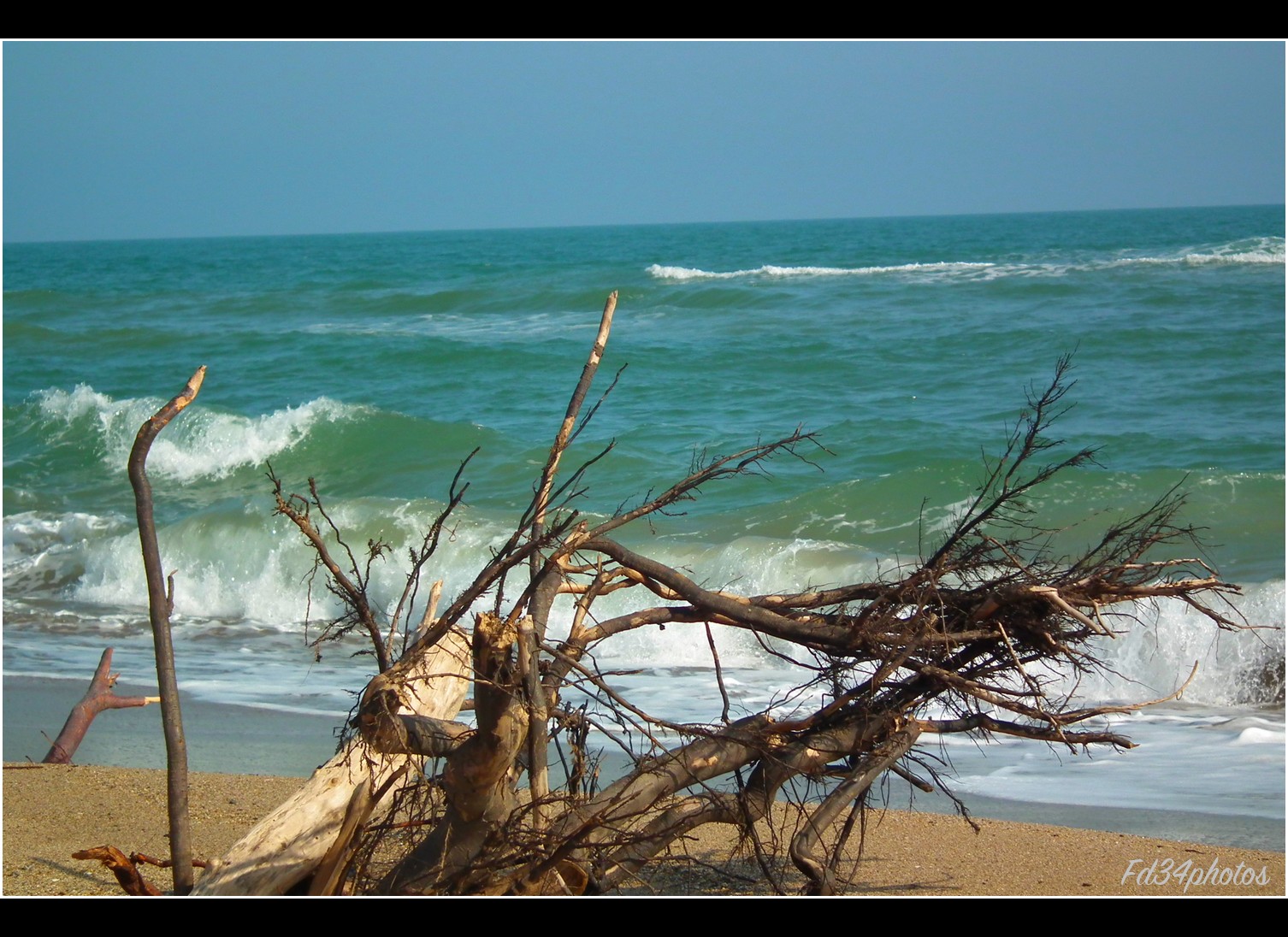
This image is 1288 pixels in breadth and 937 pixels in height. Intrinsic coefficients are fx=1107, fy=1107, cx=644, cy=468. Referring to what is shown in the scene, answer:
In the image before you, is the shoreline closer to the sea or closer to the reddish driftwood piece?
the sea

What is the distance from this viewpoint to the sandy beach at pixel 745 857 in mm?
3705

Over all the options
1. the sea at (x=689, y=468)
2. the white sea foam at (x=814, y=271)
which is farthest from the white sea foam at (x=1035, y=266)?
the sea at (x=689, y=468)

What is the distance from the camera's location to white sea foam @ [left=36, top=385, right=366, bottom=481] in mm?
13938

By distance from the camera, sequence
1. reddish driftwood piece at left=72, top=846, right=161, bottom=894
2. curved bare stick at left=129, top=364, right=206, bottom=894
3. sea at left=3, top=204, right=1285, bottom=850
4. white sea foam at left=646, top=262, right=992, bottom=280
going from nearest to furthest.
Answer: curved bare stick at left=129, top=364, right=206, bottom=894, reddish driftwood piece at left=72, top=846, right=161, bottom=894, sea at left=3, top=204, right=1285, bottom=850, white sea foam at left=646, top=262, right=992, bottom=280

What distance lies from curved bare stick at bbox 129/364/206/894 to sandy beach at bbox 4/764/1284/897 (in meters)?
0.67

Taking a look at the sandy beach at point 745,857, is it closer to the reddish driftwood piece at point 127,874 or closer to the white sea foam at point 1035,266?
the reddish driftwood piece at point 127,874

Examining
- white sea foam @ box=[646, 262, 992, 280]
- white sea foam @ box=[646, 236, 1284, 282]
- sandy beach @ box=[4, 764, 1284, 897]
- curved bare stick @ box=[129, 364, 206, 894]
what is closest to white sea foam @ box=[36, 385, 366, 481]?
sandy beach @ box=[4, 764, 1284, 897]

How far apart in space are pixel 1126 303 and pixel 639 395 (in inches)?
401

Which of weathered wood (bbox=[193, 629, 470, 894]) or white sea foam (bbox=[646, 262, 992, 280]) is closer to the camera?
weathered wood (bbox=[193, 629, 470, 894])

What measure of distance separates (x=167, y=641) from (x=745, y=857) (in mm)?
2129

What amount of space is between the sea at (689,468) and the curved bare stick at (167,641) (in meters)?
0.38

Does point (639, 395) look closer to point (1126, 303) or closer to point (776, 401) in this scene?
point (776, 401)

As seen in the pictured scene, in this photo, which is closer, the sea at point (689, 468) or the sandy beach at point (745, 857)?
the sandy beach at point (745, 857)

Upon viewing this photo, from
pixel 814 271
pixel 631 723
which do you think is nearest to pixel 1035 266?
pixel 814 271
